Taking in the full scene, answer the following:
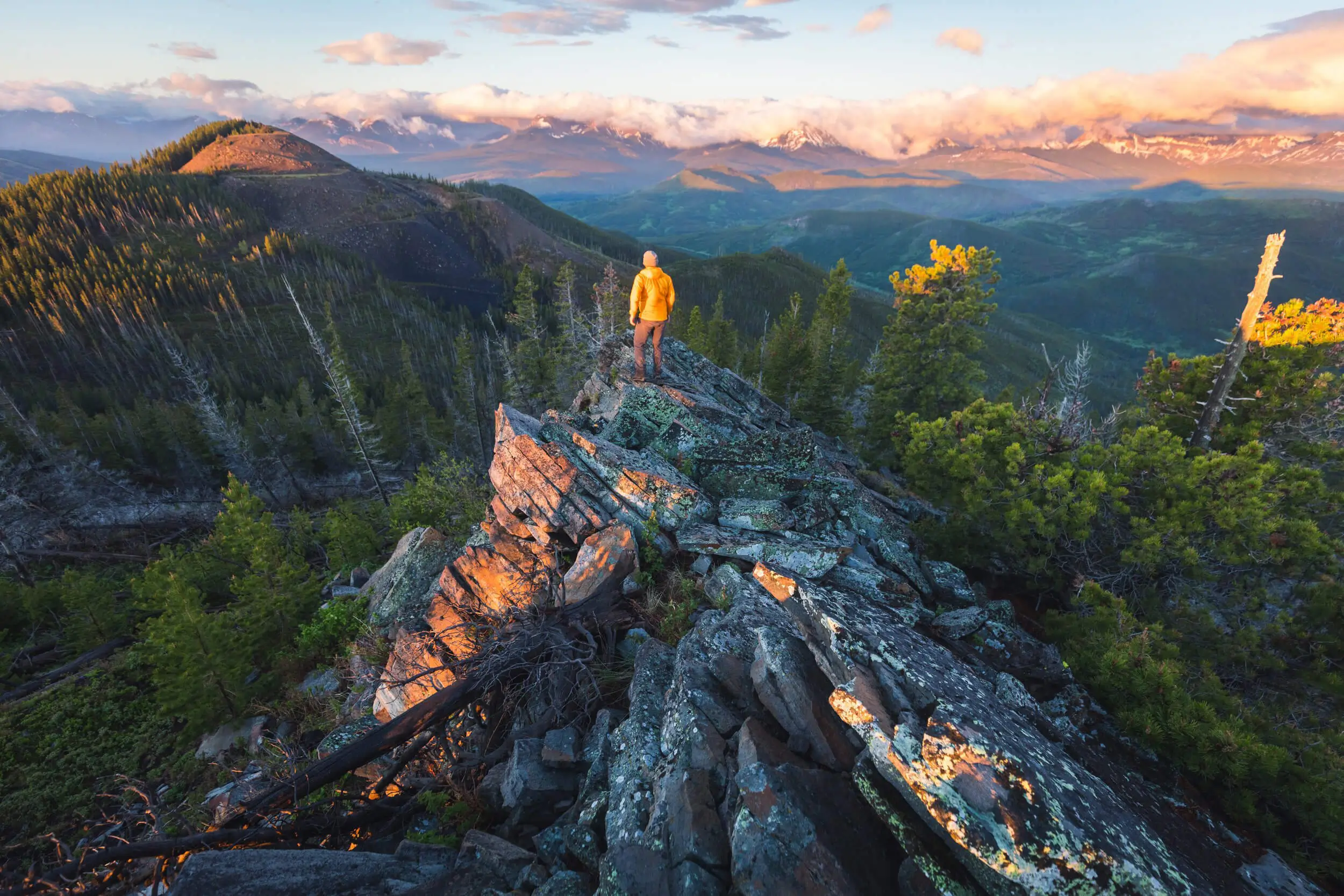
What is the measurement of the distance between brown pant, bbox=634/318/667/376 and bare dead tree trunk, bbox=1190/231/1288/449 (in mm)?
19070

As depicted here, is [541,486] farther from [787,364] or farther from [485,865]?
[787,364]

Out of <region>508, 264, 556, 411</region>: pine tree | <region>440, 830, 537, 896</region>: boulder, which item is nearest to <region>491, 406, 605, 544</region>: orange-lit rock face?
<region>440, 830, 537, 896</region>: boulder

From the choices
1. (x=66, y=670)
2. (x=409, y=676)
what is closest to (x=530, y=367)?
(x=66, y=670)

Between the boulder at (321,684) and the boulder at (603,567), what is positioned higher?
the boulder at (603,567)

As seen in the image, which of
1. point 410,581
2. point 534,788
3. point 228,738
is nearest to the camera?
point 534,788

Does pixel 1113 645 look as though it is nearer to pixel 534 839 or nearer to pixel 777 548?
pixel 777 548

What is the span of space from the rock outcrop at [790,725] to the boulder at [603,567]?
0.15 ft

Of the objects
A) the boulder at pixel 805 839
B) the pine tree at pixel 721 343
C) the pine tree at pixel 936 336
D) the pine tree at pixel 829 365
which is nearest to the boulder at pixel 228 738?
the boulder at pixel 805 839

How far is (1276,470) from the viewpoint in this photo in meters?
13.7

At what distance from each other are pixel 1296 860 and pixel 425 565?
59.5 feet

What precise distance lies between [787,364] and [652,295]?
101 feet

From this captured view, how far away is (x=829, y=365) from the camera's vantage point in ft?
122

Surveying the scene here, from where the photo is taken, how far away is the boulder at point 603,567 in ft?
33.7

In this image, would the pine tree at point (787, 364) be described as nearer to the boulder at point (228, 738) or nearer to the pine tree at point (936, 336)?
the pine tree at point (936, 336)
